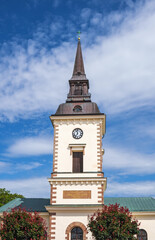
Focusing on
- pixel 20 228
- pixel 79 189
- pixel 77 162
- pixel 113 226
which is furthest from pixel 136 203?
pixel 20 228

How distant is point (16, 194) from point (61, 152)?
89.5 ft

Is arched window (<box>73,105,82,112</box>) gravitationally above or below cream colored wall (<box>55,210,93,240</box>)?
above

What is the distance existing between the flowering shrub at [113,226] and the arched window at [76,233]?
4.59 m

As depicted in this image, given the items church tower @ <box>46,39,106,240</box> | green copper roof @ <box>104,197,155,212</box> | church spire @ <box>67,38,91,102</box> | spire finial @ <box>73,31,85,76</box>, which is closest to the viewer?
church tower @ <box>46,39,106,240</box>

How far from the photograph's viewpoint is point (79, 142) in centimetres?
3212

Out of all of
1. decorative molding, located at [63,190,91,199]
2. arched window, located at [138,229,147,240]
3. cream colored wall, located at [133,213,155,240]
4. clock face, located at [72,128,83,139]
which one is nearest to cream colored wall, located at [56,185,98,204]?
decorative molding, located at [63,190,91,199]

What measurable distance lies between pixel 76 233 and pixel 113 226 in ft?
20.2

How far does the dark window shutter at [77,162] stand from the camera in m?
31.3

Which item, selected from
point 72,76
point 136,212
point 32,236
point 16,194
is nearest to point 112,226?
point 32,236

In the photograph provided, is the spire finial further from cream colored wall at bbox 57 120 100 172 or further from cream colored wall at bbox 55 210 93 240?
cream colored wall at bbox 55 210 93 240

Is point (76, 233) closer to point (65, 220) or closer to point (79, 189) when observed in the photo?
point (65, 220)

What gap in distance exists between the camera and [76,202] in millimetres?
29766

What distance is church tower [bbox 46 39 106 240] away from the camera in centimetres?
2914

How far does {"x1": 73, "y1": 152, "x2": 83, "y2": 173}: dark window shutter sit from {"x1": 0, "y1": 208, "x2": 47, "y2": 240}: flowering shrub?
25.6 feet
